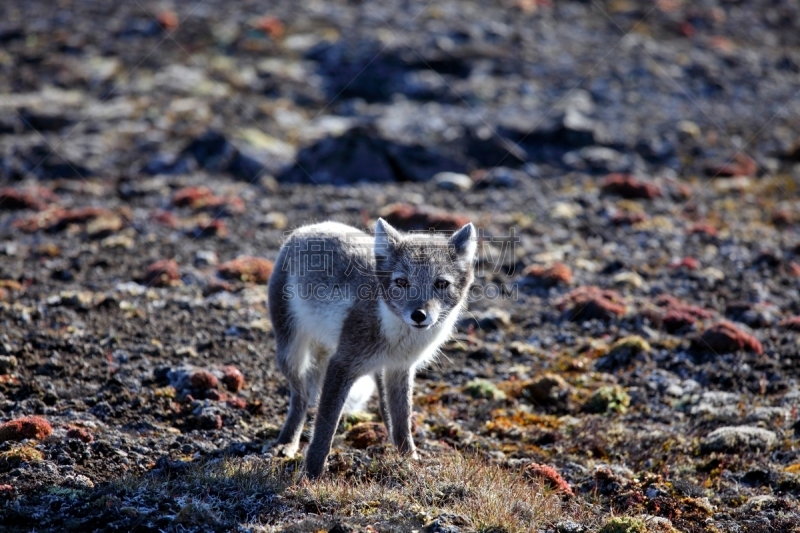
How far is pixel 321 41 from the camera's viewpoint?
1067 inches

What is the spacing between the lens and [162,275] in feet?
41.7

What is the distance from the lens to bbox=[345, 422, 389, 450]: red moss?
336 inches

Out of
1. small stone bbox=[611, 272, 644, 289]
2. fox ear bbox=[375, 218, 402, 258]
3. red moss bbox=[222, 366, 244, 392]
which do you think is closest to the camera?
fox ear bbox=[375, 218, 402, 258]

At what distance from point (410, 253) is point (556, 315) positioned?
18.3ft

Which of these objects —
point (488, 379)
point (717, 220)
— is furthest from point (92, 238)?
point (717, 220)

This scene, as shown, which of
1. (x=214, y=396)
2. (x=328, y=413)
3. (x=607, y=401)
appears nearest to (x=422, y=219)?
(x=607, y=401)

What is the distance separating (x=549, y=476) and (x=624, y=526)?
1352 millimetres

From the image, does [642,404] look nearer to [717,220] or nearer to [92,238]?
[717,220]

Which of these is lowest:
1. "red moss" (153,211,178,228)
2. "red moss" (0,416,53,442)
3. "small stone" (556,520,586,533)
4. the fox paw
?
"red moss" (153,211,178,228)

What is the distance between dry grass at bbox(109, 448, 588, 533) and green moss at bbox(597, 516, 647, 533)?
34cm

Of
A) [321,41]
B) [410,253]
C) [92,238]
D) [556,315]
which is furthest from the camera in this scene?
[321,41]

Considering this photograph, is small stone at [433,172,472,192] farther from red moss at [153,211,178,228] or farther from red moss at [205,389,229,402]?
red moss at [205,389,229,402]

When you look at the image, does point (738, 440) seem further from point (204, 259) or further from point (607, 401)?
point (204, 259)

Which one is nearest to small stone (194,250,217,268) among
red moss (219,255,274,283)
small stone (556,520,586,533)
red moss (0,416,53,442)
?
red moss (219,255,274,283)
